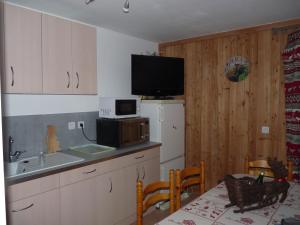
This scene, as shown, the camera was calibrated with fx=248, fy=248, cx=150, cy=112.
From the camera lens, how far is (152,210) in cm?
315

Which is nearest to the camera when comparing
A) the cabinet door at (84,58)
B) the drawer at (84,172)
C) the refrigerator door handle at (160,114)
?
the drawer at (84,172)

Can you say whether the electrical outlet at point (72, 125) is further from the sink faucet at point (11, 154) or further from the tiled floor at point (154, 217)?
the tiled floor at point (154, 217)

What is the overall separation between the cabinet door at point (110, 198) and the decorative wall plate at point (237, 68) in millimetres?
1887

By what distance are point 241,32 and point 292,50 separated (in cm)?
65

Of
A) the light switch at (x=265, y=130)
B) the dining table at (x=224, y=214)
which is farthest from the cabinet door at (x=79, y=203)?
the light switch at (x=265, y=130)

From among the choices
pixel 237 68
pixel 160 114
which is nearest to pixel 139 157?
pixel 160 114

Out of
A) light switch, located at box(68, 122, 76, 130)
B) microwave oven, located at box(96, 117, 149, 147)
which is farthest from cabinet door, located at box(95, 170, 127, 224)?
light switch, located at box(68, 122, 76, 130)

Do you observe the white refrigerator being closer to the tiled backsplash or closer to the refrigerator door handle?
the refrigerator door handle

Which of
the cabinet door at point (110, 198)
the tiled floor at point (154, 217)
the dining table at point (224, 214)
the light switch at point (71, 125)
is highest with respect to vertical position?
the light switch at point (71, 125)

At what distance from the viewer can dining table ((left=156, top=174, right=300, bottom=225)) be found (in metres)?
1.38

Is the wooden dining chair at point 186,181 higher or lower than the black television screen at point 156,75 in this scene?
lower

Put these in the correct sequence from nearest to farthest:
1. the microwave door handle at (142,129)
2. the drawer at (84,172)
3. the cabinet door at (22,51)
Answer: the cabinet door at (22,51) → the drawer at (84,172) → the microwave door handle at (142,129)

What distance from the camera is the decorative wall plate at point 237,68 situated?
10.3 ft

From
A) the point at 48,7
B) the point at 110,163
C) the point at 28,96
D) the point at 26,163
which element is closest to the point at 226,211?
the point at 110,163
